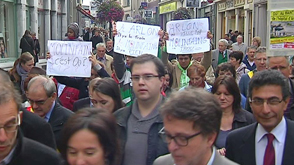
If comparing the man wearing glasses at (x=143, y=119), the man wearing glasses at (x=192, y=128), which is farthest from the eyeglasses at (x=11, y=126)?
the man wearing glasses at (x=143, y=119)

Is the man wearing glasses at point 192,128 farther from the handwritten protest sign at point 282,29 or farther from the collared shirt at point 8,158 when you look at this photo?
the handwritten protest sign at point 282,29

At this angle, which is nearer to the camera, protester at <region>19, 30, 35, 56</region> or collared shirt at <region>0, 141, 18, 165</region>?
collared shirt at <region>0, 141, 18, 165</region>

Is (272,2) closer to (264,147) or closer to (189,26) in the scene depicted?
(189,26)

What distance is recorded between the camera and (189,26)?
27.6 ft

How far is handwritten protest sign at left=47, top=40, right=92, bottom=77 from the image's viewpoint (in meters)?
7.60

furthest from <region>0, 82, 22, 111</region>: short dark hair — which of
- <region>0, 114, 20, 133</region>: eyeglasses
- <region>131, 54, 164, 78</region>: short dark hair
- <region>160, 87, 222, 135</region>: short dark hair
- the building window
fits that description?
the building window

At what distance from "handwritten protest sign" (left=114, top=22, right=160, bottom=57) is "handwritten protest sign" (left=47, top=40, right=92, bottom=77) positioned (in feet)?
2.10

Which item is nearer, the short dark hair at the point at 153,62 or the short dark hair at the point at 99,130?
the short dark hair at the point at 99,130

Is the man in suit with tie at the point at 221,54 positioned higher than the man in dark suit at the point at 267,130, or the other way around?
the man in suit with tie at the point at 221,54

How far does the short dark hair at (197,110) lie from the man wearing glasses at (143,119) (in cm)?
111

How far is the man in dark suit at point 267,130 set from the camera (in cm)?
351

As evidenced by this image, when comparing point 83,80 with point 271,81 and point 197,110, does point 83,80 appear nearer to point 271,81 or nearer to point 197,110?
point 271,81

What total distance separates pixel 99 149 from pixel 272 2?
4.16 m

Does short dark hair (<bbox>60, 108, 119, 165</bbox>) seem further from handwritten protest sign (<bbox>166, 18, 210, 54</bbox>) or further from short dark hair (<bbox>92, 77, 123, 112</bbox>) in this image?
handwritten protest sign (<bbox>166, 18, 210, 54</bbox>)
